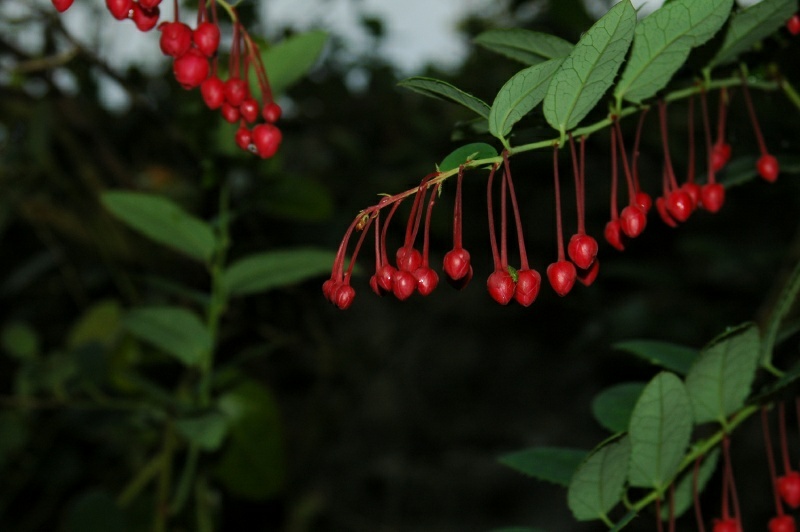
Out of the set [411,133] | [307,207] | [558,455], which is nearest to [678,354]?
[558,455]

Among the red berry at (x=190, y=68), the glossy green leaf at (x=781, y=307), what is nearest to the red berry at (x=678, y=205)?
the glossy green leaf at (x=781, y=307)

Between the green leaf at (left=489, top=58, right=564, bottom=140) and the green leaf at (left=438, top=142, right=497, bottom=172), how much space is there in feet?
0.08

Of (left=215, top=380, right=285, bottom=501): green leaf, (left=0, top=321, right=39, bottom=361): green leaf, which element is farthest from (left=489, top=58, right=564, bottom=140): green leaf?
(left=0, top=321, right=39, bottom=361): green leaf

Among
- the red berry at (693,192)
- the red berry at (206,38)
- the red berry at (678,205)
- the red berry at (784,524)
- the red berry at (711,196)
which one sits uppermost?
the red berry at (206,38)

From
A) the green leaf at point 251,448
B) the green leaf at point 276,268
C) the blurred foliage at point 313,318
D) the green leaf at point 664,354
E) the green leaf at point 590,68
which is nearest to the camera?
the green leaf at point 590,68

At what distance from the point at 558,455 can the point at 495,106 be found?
1.77ft

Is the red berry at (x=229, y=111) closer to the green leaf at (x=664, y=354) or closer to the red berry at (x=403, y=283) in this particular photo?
the red berry at (x=403, y=283)

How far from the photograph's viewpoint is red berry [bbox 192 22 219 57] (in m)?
1.07

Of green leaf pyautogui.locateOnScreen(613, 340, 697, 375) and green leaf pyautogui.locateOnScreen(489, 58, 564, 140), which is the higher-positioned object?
green leaf pyautogui.locateOnScreen(489, 58, 564, 140)

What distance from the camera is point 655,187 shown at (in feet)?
11.7

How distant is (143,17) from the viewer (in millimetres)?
1030

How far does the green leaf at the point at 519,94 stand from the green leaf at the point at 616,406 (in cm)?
48

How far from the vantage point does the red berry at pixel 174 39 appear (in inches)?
41.7

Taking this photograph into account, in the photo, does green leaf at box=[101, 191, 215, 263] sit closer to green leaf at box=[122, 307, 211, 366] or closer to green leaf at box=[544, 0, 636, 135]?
green leaf at box=[122, 307, 211, 366]
